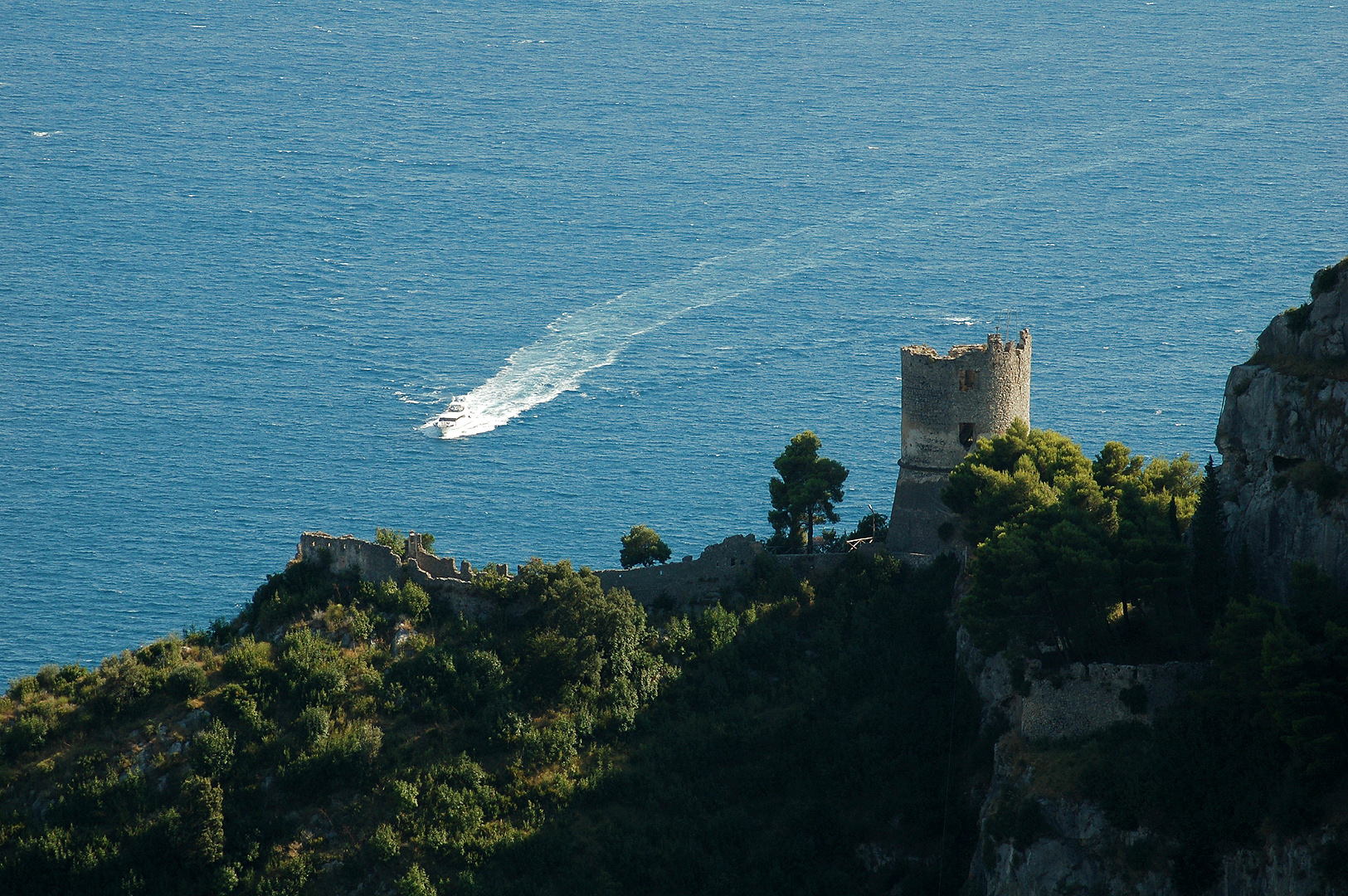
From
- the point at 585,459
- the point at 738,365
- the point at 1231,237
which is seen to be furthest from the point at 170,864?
the point at 1231,237

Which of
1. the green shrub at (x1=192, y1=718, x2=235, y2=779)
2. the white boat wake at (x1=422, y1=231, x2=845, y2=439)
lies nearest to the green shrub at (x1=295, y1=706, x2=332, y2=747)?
the green shrub at (x1=192, y1=718, x2=235, y2=779)

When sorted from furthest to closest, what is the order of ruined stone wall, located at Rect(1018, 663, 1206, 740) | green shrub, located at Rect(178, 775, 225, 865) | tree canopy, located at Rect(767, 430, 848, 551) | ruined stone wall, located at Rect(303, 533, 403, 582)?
tree canopy, located at Rect(767, 430, 848, 551)
ruined stone wall, located at Rect(303, 533, 403, 582)
green shrub, located at Rect(178, 775, 225, 865)
ruined stone wall, located at Rect(1018, 663, 1206, 740)

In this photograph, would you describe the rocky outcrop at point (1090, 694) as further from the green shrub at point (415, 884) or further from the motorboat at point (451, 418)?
the motorboat at point (451, 418)

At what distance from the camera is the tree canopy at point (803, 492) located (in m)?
79.4

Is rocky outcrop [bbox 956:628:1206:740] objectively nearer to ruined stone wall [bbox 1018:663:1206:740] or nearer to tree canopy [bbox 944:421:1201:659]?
ruined stone wall [bbox 1018:663:1206:740]

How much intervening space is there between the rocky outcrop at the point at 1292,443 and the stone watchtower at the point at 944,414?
13.6 meters

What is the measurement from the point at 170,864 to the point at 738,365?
98247 mm

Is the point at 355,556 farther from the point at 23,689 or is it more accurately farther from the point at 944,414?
the point at 944,414

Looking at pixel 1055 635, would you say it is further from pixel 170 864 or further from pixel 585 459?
pixel 585 459

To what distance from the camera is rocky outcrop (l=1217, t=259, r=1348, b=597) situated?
56.9 metres

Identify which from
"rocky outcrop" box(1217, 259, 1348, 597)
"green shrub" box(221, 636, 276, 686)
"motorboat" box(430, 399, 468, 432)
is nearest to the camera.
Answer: "rocky outcrop" box(1217, 259, 1348, 597)

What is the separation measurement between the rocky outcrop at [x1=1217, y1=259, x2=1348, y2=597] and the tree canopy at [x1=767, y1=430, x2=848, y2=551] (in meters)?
21.3

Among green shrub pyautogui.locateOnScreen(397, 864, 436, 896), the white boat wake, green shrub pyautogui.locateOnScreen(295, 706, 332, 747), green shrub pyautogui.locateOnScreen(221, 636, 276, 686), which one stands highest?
the white boat wake

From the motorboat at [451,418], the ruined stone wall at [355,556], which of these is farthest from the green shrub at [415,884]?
the motorboat at [451,418]
